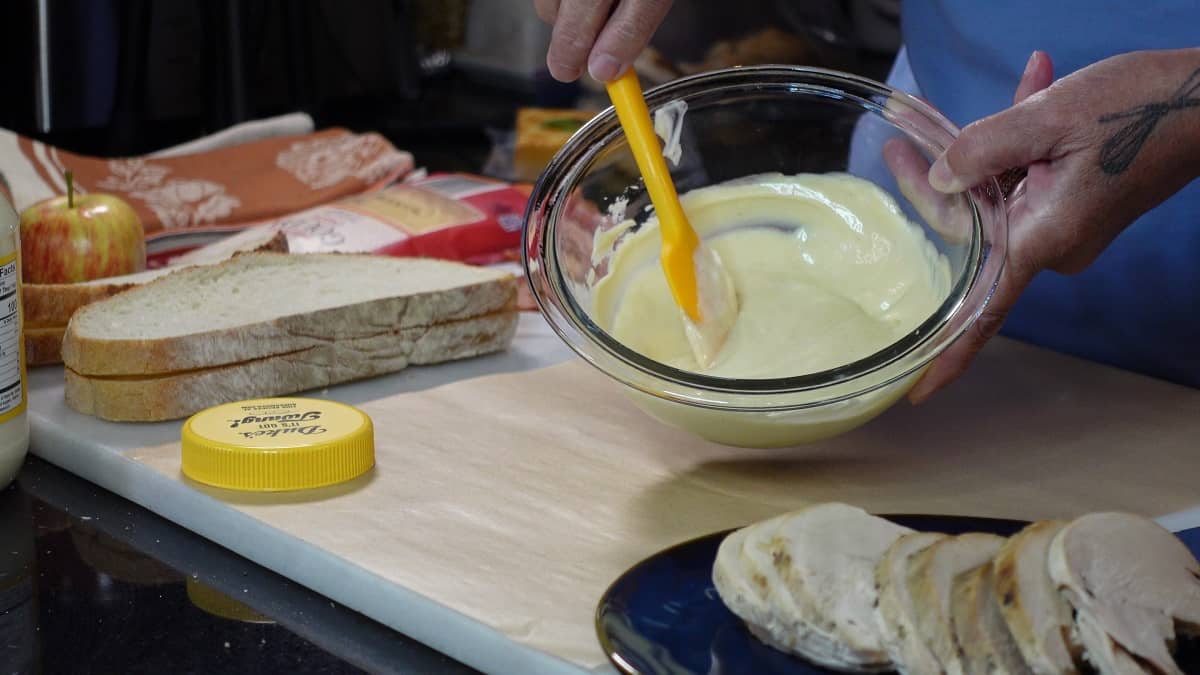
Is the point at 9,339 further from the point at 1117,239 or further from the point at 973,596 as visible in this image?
the point at 1117,239

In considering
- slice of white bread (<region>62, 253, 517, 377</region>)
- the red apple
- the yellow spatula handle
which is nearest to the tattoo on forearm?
the yellow spatula handle

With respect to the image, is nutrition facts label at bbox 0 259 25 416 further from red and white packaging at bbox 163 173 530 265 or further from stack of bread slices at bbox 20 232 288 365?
red and white packaging at bbox 163 173 530 265

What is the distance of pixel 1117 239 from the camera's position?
5.24 ft

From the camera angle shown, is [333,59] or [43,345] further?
[333,59]

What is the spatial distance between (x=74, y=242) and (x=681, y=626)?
3.67 ft

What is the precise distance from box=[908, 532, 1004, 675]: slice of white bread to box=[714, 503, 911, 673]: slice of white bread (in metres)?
0.03

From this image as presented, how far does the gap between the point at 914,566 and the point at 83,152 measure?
7.61 feet

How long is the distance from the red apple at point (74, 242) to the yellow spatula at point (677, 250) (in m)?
0.80

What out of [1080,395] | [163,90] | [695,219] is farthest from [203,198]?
[1080,395]

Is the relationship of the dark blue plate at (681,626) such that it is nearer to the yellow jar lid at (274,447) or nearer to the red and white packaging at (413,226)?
the yellow jar lid at (274,447)

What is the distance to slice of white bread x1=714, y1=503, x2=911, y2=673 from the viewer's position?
0.83m

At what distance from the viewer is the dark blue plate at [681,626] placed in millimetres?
877

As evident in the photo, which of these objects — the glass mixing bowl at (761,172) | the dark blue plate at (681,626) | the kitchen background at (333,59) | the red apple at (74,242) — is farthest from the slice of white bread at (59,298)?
the kitchen background at (333,59)

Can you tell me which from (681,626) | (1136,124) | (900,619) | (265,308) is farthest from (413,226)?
(900,619)
